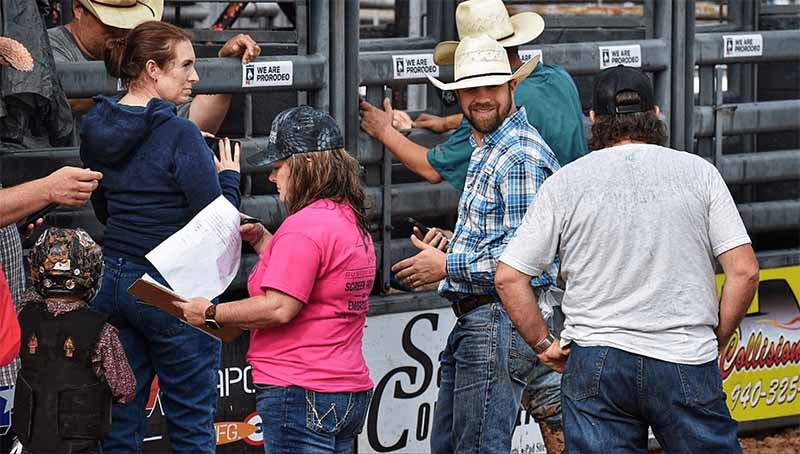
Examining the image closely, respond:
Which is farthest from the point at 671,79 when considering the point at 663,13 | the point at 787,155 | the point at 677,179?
the point at 677,179

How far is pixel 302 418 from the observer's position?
14.0 feet

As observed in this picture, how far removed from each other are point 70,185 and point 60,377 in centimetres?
65

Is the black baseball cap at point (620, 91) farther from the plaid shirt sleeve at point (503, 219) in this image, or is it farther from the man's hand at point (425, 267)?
the man's hand at point (425, 267)

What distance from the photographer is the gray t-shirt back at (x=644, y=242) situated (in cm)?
408

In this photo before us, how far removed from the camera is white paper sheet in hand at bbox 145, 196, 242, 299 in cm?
447

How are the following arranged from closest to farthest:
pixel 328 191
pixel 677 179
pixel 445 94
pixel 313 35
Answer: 1. pixel 677 179
2. pixel 328 191
3. pixel 313 35
4. pixel 445 94

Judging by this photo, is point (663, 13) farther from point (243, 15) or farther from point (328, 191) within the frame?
point (243, 15)

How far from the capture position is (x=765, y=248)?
759cm

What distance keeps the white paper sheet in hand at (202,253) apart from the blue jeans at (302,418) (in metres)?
0.44

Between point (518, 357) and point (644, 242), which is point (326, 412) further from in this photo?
point (644, 242)

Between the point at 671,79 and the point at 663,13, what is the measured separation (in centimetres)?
33

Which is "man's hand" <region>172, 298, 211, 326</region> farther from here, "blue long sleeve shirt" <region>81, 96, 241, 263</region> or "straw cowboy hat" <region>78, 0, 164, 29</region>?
"straw cowboy hat" <region>78, 0, 164, 29</region>

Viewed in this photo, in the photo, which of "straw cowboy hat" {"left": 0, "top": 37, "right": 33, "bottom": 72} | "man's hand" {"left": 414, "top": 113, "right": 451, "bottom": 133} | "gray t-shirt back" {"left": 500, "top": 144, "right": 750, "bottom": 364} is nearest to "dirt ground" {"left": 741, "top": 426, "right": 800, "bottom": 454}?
"man's hand" {"left": 414, "top": 113, "right": 451, "bottom": 133}

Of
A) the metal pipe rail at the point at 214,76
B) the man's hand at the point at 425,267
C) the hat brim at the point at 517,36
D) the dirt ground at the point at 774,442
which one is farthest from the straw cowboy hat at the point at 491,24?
the dirt ground at the point at 774,442
